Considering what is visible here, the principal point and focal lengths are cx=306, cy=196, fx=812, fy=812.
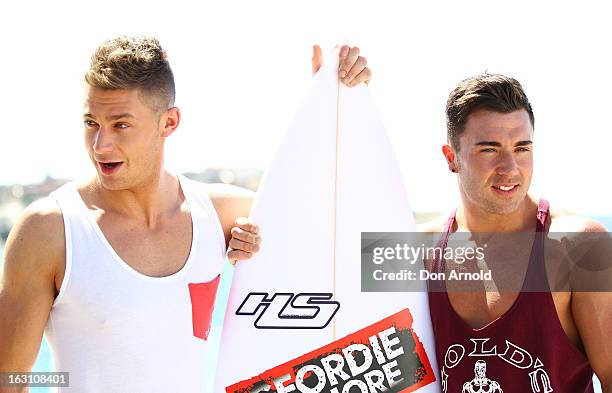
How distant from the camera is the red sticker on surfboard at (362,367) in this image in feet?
9.56

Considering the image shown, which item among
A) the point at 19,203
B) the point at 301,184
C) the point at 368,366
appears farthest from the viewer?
the point at 19,203

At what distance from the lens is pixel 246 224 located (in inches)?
112

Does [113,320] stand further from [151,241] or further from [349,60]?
[349,60]

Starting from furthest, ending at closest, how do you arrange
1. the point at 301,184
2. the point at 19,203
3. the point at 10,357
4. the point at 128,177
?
the point at 19,203 → the point at 301,184 → the point at 128,177 → the point at 10,357

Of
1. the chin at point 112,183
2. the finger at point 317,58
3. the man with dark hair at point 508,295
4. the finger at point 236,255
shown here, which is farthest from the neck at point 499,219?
the chin at point 112,183

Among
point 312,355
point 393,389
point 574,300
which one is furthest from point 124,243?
point 574,300

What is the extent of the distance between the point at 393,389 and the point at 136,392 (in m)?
0.96

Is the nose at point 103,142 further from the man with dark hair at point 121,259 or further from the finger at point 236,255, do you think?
the finger at point 236,255

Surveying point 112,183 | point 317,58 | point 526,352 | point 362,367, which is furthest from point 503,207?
point 112,183

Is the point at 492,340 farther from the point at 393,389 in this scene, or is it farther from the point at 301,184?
the point at 301,184

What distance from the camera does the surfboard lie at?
2.99m

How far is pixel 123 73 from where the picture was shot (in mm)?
2520

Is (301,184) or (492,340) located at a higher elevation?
(301,184)

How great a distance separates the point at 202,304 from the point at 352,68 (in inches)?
43.6
